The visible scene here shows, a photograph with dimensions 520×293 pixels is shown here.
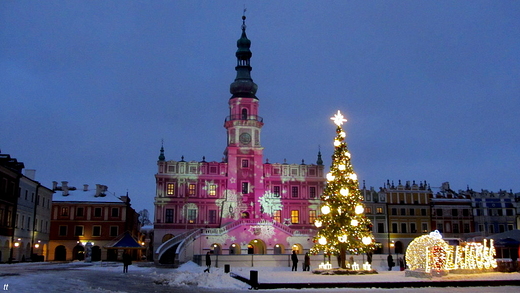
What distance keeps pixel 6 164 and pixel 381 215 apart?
46907 mm

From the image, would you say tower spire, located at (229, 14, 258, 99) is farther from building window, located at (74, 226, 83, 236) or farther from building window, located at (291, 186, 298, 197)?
building window, located at (74, 226, 83, 236)

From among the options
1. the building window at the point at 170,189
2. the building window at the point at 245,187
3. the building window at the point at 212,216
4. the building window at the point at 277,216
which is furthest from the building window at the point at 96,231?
the building window at the point at 277,216

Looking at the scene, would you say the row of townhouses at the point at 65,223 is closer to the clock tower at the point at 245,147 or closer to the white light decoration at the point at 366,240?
the clock tower at the point at 245,147

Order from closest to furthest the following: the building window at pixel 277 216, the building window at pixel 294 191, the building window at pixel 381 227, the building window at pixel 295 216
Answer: the building window at pixel 277 216, the building window at pixel 295 216, the building window at pixel 294 191, the building window at pixel 381 227

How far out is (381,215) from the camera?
2788 inches

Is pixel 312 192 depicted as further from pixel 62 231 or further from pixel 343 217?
pixel 343 217

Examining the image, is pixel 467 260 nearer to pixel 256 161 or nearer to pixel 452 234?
pixel 256 161

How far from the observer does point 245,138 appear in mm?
64438

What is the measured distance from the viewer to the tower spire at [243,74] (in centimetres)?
6619

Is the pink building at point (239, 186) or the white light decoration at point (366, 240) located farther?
the pink building at point (239, 186)

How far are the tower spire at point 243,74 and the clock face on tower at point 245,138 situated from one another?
16.6ft

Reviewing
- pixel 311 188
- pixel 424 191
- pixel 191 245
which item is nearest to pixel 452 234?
pixel 424 191

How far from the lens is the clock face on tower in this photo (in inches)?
2534

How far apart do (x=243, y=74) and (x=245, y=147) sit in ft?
33.2
